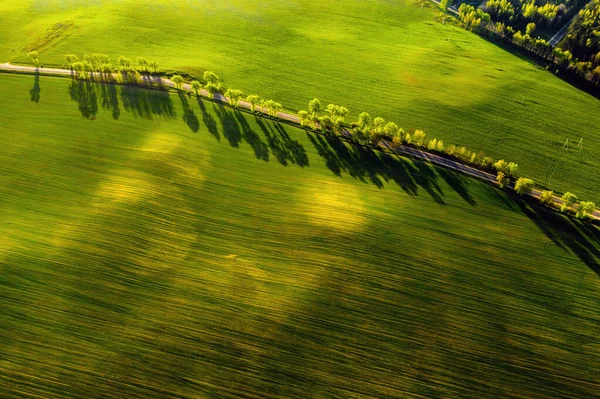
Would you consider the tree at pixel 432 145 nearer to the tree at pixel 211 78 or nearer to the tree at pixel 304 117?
the tree at pixel 304 117

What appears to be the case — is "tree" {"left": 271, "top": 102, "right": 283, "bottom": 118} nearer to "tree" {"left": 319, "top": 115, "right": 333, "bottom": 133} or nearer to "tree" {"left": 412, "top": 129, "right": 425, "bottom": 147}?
"tree" {"left": 319, "top": 115, "right": 333, "bottom": 133}

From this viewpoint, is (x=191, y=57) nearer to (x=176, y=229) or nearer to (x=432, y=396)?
(x=176, y=229)

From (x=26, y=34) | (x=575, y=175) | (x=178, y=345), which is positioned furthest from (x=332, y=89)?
(x=26, y=34)

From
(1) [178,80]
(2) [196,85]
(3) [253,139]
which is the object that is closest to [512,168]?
(3) [253,139]

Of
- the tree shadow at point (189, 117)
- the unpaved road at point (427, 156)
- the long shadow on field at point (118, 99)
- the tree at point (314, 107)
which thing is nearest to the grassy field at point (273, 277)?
the unpaved road at point (427, 156)

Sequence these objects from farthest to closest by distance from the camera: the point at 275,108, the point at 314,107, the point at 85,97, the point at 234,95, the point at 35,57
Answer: the point at 35,57
the point at 85,97
the point at 234,95
the point at 275,108
the point at 314,107

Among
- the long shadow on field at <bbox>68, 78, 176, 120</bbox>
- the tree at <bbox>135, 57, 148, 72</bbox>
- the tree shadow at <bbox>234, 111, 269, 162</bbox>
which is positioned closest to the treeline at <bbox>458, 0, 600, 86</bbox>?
the tree shadow at <bbox>234, 111, 269, 162</bbox>

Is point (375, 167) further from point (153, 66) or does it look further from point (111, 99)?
point (153, 66)
